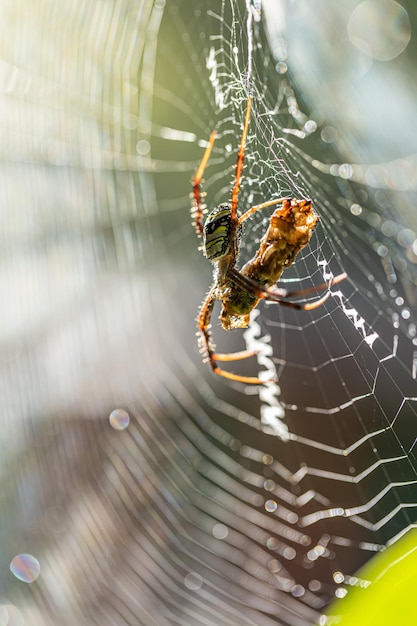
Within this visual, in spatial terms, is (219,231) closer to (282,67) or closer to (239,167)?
(239,167)

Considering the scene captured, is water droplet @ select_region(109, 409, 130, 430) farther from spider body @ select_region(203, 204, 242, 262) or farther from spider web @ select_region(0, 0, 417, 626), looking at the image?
spider body @ select_region(203, 204, 242, 262)

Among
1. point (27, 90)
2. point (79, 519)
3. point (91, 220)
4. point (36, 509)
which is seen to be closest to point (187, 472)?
point (79, 519)

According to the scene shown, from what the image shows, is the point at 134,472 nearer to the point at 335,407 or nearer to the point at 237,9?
the point at 335,407

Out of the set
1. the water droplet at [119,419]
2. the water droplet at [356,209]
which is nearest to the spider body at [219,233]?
the water droplet at [356,209]

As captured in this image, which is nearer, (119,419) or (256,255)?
(256,255)

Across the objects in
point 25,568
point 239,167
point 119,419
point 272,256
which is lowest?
point 25,568

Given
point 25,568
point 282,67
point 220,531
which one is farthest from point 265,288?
point 25,568
